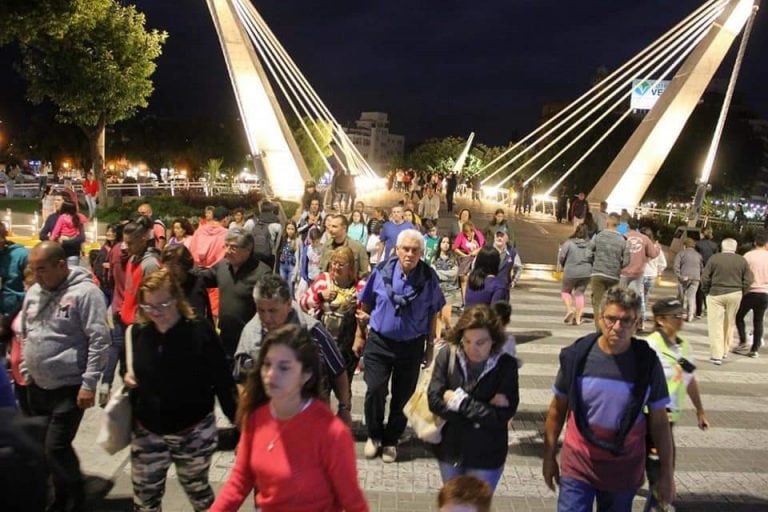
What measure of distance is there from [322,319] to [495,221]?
5.20m

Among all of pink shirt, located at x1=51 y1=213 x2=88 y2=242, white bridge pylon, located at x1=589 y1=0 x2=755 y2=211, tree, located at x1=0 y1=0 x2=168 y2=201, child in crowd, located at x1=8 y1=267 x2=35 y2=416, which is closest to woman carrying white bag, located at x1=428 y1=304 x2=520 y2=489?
child in crowd, located at x1=8 y1=267 x2=35 y2=416

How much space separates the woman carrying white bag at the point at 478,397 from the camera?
11.1ft

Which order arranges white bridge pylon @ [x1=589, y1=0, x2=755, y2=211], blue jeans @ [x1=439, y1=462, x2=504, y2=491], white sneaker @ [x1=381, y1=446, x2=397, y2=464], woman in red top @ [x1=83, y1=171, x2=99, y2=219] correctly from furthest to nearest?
1. white bridge pylon @ [x1=589, y1=0, x2=755, y2=211]
2. woman in red top @ [x1=83, y1=171, x2=99, y2=219]
3. white sneaker @ [x1=381, y1=446, x2=397, y2=464]
4. blue jeans @ [x1=439, y1=462, x2=504, y2=491]

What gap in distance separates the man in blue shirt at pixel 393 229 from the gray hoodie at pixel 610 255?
269cm

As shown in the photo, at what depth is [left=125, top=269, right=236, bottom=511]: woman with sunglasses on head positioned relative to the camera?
3365 millimetres

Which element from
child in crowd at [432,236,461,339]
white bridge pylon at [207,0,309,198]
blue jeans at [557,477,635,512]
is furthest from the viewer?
white bridge pylon at [207,0,309,198]

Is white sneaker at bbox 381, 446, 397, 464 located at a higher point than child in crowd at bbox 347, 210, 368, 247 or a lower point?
lower

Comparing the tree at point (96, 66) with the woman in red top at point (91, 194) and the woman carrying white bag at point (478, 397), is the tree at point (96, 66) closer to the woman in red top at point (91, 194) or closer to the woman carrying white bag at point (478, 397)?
the woman in red top at point (91, 194)

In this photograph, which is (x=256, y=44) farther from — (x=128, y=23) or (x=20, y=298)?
(x=20, y=298)

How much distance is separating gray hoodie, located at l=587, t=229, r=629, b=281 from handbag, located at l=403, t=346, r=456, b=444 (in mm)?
6130

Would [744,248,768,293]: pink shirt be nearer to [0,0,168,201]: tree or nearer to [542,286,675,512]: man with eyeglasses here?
[542,286,675,512]: man with eyeglasses

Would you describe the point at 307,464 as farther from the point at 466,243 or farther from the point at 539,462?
the point at 466,243

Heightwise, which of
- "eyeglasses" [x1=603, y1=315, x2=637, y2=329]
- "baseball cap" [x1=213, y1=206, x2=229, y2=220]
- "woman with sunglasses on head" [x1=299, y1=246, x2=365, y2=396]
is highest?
"baseball cap" [x1=213, y1=206, x2=229, y2=220]

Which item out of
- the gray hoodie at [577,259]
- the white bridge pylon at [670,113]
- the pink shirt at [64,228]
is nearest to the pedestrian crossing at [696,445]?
the gray hoodie at [577,259]
